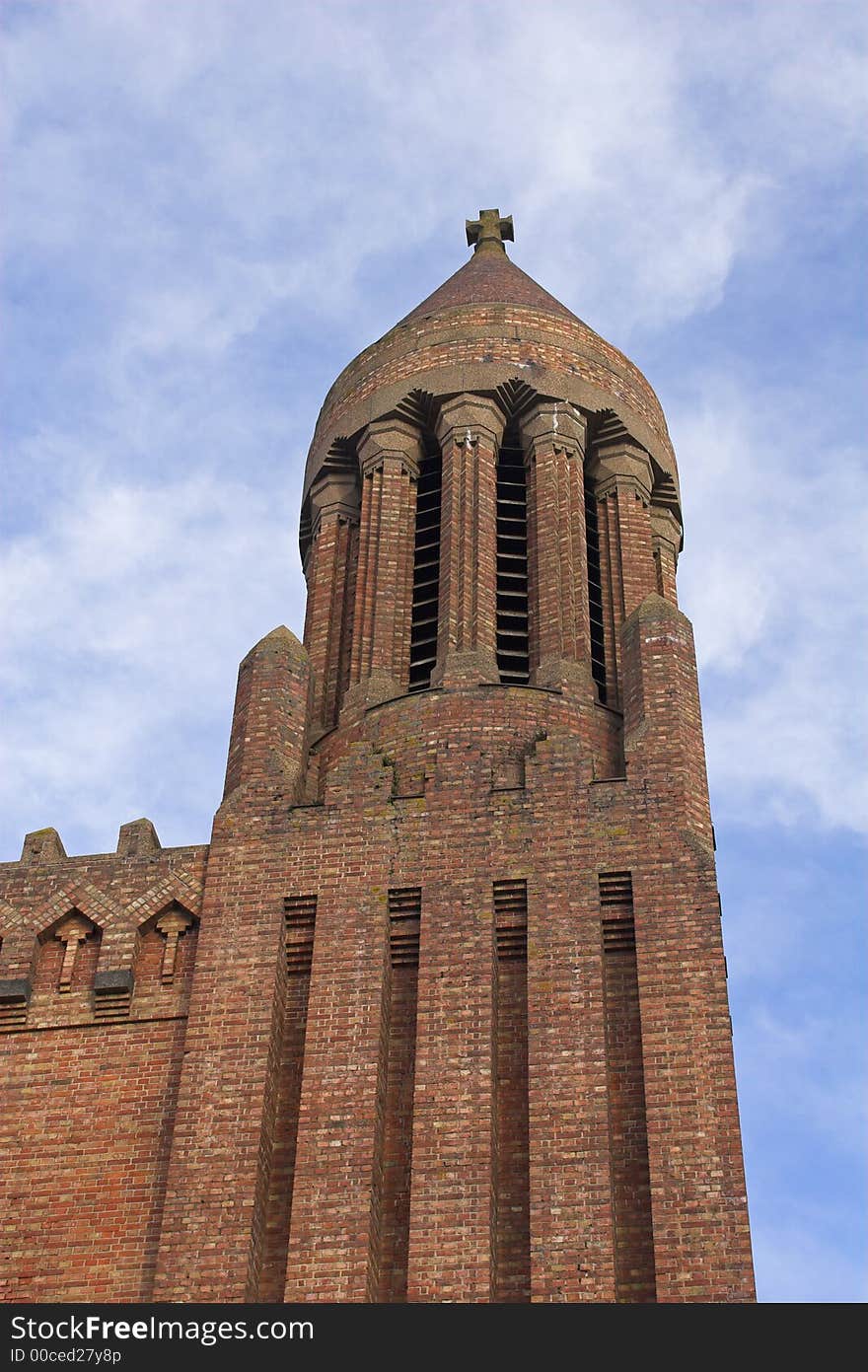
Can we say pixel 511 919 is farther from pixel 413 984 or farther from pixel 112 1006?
pixel 112 1006

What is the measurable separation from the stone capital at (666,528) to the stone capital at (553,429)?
69.4 inches

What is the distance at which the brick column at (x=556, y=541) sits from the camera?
2400 centimetres

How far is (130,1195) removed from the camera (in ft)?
60.7

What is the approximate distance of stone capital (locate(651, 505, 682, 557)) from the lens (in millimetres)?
28125

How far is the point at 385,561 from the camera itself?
84.3 feet

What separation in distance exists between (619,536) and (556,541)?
1301 millimetres

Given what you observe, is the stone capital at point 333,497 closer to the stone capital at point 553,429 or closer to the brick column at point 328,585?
the brick column at point 328,585

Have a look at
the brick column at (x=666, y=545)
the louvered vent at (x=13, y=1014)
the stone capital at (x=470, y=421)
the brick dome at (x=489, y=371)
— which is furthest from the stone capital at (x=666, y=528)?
the louvered vent at (x=13, y=1014)

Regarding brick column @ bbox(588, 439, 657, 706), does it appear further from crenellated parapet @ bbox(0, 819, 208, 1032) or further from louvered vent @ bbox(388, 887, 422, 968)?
crenellated parapet @ bbox(0, 819, 208, 1032)

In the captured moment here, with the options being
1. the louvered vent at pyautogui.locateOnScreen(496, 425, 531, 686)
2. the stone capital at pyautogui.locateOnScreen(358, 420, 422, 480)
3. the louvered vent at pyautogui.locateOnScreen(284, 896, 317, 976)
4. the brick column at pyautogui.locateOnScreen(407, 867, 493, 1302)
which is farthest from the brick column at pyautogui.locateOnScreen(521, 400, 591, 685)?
the louvered vent at pyautogui.locateOnScreen(284, 896, 317, 976)

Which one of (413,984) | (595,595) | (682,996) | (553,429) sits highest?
(553,429)

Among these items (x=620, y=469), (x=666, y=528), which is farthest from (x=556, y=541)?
(x=666, y=528)

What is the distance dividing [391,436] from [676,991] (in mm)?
10883
